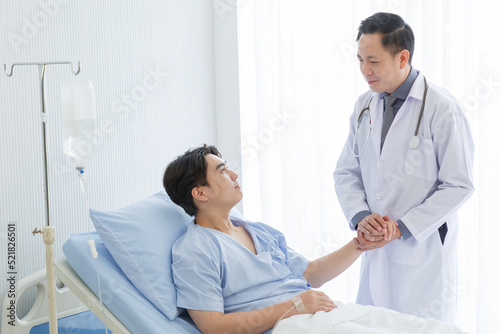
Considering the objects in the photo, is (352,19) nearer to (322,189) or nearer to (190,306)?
(322,189)

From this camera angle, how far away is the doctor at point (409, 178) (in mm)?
2004

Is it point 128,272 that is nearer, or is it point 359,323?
point 359,323

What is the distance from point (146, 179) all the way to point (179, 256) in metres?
1.04

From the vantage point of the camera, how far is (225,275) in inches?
73.1

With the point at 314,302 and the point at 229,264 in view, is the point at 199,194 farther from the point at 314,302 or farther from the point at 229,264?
the point at 314,302

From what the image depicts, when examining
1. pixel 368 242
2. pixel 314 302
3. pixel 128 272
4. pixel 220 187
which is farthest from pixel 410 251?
pixel 128 272

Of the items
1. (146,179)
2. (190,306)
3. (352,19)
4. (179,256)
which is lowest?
(190,306)

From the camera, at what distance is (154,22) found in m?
2.86

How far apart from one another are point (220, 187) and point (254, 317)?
0.48 metres

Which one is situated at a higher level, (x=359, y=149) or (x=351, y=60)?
(x=351, y=60)

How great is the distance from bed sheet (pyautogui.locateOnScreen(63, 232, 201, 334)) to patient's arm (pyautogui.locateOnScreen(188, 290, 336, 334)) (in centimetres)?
7

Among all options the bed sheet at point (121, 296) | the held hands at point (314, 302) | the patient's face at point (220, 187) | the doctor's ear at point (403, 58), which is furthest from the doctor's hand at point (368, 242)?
the bed sheet at point (121, 296)

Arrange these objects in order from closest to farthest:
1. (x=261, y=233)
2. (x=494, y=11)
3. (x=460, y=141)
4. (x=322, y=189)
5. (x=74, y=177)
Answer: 1. (x=460, y=141)
2. (x=261, y=233)
3. (x=494, y=11)
4. (x=74, y=177)
5. (x=322, y=189)

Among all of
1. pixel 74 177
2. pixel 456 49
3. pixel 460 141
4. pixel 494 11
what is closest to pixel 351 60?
pixel 456 49
